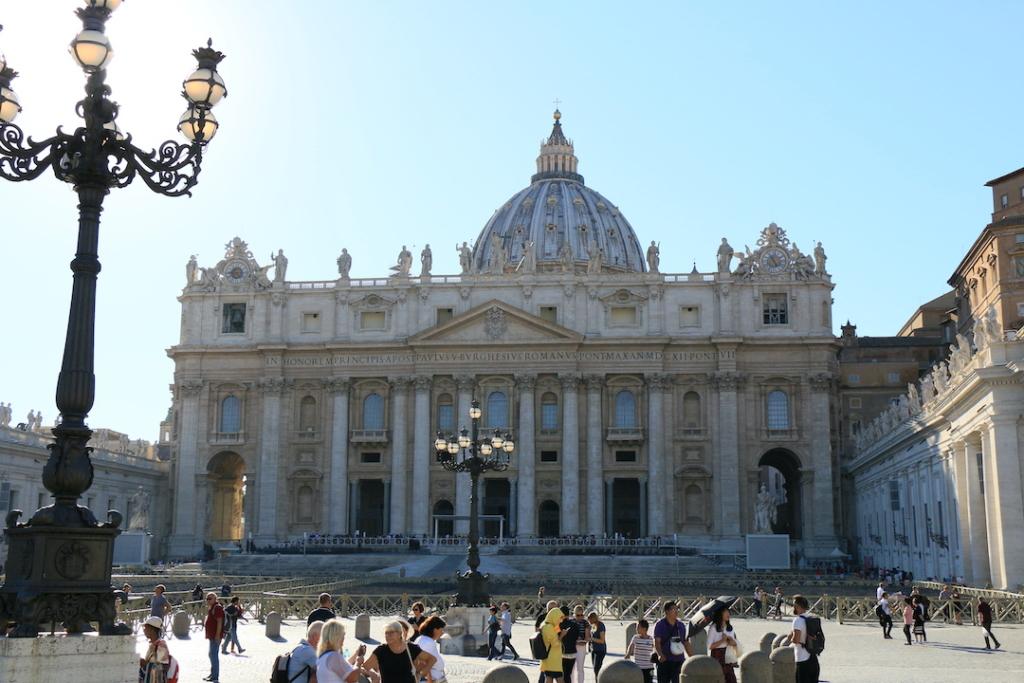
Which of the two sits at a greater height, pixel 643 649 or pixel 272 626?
pixel 643 649

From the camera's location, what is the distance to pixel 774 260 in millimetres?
77750

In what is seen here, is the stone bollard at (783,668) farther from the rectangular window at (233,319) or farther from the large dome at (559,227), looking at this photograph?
the large dome at (559,227)

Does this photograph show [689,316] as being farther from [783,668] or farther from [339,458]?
[783,668]

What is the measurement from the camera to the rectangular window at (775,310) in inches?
3022

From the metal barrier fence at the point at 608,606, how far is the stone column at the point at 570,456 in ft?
124

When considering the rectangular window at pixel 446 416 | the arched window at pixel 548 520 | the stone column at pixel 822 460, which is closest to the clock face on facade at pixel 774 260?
the stone column at pixel 822 460

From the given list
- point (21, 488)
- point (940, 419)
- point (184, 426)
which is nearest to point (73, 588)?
point (940, 419)

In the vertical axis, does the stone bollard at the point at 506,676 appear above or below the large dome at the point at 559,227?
below

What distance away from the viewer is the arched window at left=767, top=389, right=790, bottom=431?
250 ft

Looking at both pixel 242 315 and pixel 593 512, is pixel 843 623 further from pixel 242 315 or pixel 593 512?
pixel 242 315

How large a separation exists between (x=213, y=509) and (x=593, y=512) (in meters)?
26.7

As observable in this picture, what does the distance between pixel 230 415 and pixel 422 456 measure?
14.3 m

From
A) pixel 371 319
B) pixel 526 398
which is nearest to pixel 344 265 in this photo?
pixel 371 319

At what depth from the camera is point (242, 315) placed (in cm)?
8081
